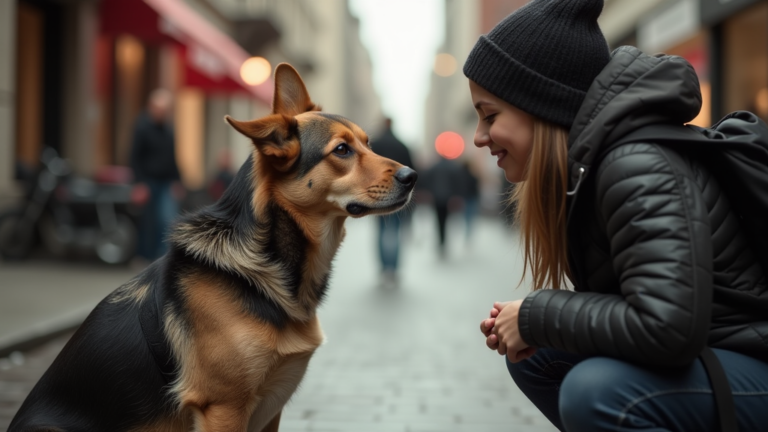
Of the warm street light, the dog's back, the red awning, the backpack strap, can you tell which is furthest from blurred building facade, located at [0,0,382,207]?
the backpack strap

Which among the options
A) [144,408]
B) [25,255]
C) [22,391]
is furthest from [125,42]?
[144,408]

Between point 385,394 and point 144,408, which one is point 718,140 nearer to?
point 144,408

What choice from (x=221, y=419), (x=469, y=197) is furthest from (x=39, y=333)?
(x=469, y=197)

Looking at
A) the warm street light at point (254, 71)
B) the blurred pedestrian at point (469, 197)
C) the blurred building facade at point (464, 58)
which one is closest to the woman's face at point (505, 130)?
the warm street light at point (254, 71)

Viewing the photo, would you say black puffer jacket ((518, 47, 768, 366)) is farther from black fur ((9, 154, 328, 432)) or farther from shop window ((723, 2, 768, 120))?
shop window ((723, 2, 768, 120))

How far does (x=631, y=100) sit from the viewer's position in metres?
2.14

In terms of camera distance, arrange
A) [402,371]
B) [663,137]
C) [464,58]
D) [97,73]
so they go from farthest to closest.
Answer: [464,58], [97,73], [402,371], [663,137]

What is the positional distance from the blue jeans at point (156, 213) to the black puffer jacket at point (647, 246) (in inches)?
364

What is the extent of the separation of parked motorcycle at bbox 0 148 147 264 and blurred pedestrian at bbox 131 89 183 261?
0.17 meters

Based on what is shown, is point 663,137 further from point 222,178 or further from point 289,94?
point 222,178

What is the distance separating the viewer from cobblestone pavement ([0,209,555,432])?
4.41 m

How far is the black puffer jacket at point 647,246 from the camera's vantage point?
1.96m

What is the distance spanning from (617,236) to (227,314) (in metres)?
1.42

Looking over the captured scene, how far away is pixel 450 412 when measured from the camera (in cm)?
461
